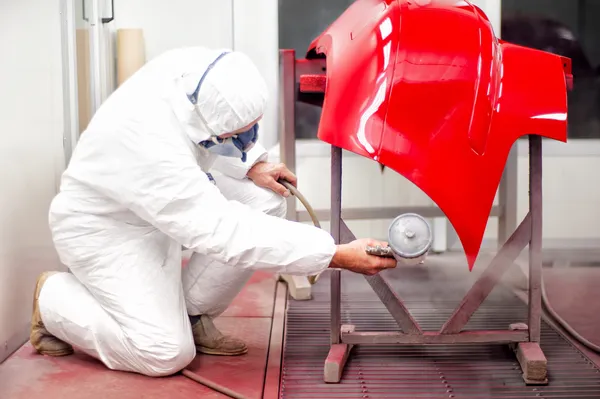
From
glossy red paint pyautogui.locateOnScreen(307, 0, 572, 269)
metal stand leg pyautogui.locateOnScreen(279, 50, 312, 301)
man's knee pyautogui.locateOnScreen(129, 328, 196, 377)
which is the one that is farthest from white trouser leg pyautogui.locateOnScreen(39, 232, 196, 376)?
metal stand leg pyautogui.locateOnScreen(279, 50, 312, 301)

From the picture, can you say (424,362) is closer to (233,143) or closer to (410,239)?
(410,239)

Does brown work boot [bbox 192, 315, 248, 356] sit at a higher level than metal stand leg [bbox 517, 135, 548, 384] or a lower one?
lower

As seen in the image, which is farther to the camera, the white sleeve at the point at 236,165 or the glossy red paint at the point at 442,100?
the white sleeve at the point at 236,165

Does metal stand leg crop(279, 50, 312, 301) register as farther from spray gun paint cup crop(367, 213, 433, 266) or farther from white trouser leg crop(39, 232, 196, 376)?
spray gun paint cup crop(367, 213, 433, 266)

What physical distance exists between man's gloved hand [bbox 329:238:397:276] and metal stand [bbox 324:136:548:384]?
0.72 feet

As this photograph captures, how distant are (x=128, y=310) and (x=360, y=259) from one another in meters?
0.59

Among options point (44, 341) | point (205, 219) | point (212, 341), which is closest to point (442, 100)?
point (205, 219)

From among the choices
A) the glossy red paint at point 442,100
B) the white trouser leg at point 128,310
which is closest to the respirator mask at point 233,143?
the glossy red paint at point 442,100

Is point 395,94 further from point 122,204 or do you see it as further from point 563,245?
point 563,245

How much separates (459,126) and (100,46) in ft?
5.47

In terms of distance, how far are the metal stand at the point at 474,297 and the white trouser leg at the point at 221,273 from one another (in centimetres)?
22

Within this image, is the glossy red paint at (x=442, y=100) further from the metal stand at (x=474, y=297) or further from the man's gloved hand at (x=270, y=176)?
the man's gloved hand at (x=270, y=176)

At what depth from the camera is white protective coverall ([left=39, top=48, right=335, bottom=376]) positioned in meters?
1.41

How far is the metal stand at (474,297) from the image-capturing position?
1.63 metres
